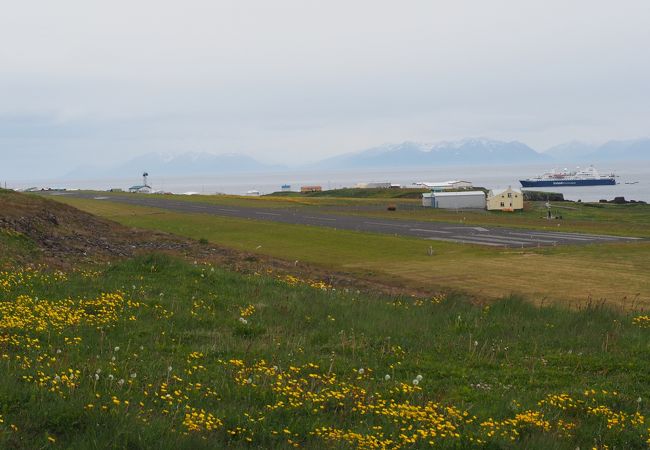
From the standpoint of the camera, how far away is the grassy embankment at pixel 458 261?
92.6 ft

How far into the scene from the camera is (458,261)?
37.9m

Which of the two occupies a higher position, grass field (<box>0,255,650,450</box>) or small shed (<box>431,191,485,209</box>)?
small shed (<box>431,191,485,209</box>)

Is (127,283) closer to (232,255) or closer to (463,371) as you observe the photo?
(463,371)

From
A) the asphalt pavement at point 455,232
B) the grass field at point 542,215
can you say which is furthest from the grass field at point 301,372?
the grass field at point 542,215

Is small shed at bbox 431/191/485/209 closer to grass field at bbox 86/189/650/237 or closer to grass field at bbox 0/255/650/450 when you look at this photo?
grass field at bbox 86/189/650/237

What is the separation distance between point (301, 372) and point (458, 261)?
95.6 ft

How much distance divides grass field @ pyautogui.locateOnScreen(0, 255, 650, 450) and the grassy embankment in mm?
8546

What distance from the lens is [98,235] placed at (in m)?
33.3

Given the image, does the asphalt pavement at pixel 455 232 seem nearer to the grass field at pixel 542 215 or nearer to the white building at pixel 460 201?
the grass field at pixel 542 215

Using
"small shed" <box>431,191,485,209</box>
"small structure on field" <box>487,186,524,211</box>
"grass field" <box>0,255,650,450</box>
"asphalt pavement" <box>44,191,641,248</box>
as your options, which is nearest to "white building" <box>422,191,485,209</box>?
"small shed" <box>431,191,485,209</box>

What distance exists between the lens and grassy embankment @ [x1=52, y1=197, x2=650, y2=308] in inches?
1111

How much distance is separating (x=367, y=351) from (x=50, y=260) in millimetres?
13769

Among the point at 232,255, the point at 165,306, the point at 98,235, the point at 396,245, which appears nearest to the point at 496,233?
the point at 396,245

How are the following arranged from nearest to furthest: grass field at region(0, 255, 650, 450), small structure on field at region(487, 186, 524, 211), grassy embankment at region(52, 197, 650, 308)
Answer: grass field at region(0, 255, 650, 450) → grassy embankment at region(52, 197, 650, 308) → small structure on field at region(487, 186, 524, 211)
